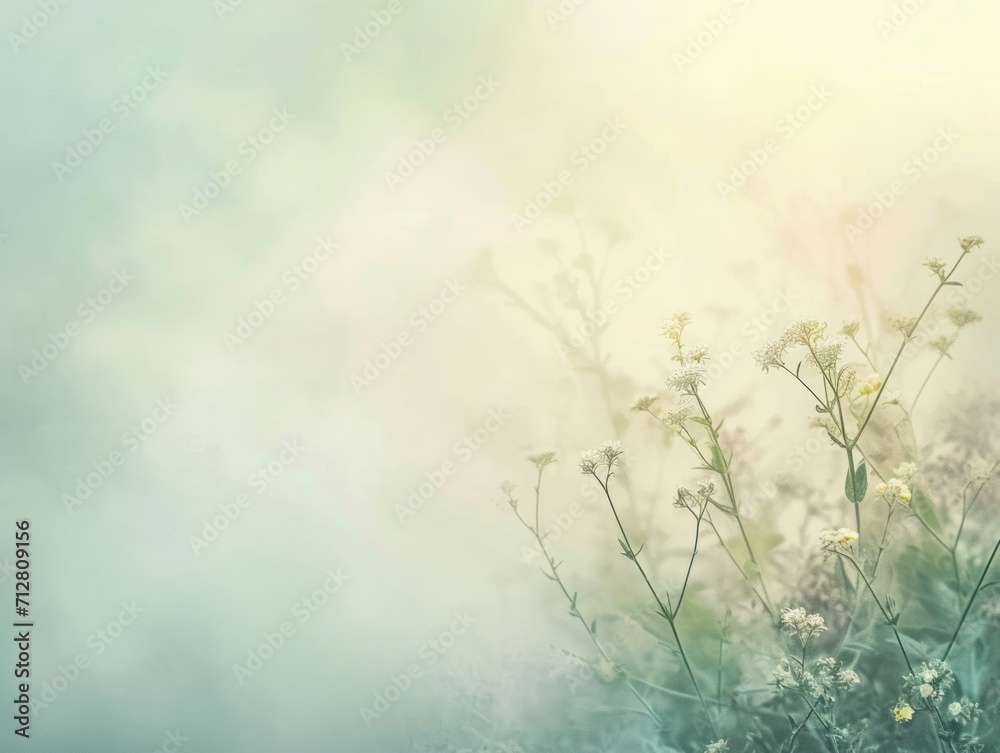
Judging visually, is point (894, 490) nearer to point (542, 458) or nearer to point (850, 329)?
point (850, 329)

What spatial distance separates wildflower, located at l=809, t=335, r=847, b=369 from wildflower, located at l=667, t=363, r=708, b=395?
190mm

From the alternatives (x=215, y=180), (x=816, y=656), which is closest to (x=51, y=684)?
(x=215, y=180)

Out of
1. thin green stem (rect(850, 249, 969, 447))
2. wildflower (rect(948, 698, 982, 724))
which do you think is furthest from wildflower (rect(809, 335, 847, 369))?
wildflower (rect(948, 698, 982, 724))

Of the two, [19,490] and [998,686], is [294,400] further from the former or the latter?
[998,686]

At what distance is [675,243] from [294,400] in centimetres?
84

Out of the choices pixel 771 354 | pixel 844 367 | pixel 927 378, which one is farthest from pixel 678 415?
pixel 927 378

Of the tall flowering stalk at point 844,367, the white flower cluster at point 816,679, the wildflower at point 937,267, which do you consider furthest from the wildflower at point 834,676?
the wildflower at point 937,267

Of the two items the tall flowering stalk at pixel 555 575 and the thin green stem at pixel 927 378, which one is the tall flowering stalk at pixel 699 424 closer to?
the tall flowering stalk at pixel 555 575

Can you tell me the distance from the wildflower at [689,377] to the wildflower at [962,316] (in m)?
0.53

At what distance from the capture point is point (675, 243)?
159cm

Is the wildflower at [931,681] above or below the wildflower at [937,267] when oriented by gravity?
below

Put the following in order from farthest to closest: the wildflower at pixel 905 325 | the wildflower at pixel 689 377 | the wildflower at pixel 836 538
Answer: the wildflower at pixel 905 325
the wildflower at pixel 689 377
the wildflower at pixel 836 538

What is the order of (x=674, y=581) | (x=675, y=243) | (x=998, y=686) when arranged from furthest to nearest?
(x=675, y=243) → (x=674, y=581) → (x=998, y=686)

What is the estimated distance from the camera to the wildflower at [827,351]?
1.33 metres
